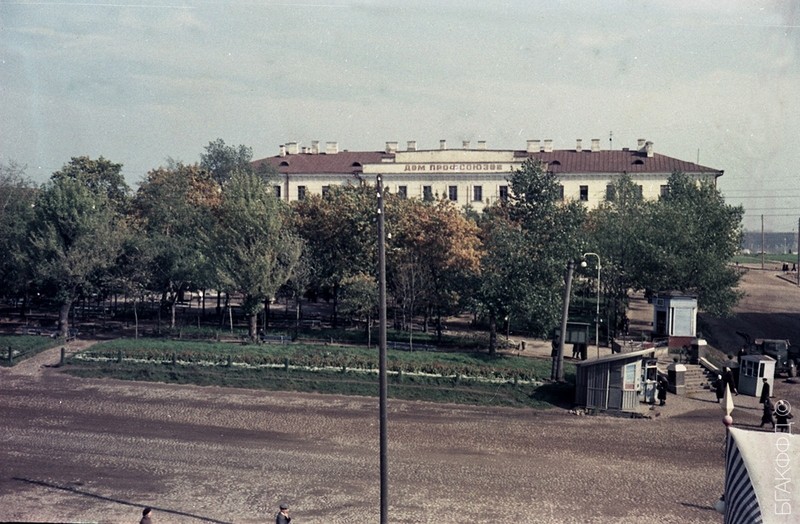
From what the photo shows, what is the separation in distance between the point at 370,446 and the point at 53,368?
56.0 feet

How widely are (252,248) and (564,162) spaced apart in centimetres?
4939

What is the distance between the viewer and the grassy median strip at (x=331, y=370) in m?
28.4

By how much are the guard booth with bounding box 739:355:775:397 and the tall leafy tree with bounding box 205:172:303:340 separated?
20493 mm

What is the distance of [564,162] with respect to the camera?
254ft

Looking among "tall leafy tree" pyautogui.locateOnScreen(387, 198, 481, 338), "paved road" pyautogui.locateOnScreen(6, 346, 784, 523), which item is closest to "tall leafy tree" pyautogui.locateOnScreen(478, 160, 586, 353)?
"tall leafy tree" pyautogui.locateOnScreen(387, 198, 481, 338)

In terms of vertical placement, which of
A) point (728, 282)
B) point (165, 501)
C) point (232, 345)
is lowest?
point (165, 501)

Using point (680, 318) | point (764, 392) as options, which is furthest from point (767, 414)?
point (680, 318)

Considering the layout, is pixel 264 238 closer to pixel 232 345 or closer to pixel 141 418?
→ pixel 232 345

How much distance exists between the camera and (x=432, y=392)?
28375mm

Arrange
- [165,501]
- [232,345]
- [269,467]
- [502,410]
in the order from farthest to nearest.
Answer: [232,345] < [502,410] < [269,467] < [165,501]

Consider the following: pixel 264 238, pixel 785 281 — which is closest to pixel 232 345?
pixel 264 238

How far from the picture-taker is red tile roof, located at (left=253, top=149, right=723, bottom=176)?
74500 mm

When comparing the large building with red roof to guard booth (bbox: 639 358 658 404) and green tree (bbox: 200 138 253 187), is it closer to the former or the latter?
green tree (bbox: 200 138 253 187)

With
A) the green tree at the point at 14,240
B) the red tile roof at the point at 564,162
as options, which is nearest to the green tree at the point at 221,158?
the red tile roof at the point at 564,162
